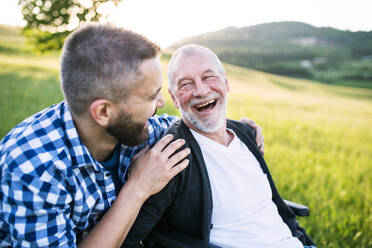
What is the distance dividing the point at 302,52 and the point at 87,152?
102 m

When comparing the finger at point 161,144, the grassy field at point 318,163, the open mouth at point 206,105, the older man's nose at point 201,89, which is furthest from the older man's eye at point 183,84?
the grassy field at point 318,163

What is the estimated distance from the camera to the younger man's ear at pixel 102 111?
1.69 meters

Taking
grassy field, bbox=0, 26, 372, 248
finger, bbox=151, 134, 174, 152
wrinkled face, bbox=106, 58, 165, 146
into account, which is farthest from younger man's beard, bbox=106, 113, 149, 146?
grassy field, bbox=0, 26, 372, 248

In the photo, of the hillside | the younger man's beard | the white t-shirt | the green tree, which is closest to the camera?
the younger man's beard

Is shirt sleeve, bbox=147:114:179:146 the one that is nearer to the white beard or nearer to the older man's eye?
the white beard

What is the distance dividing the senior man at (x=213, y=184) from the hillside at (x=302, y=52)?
60019 millimetres

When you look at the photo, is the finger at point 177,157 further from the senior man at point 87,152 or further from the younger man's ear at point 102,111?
the younger man's ear at point 102,111

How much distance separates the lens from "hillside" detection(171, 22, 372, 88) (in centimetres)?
6366

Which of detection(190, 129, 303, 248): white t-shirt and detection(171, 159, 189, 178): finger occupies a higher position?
detection(171, 159, 189, 178): finger

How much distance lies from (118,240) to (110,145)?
628 millimetres

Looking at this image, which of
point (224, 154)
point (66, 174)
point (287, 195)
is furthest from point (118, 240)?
point (287, 195)

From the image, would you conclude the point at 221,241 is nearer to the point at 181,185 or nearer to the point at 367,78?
the point at 181,185

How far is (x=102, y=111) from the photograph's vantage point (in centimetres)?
174

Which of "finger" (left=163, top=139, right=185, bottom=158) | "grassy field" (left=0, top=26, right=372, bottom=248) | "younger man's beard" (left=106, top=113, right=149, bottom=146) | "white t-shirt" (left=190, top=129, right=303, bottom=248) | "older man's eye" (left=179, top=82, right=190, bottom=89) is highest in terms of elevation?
"older man's eye" (left=179, top=82, right=190, bottom=89)
